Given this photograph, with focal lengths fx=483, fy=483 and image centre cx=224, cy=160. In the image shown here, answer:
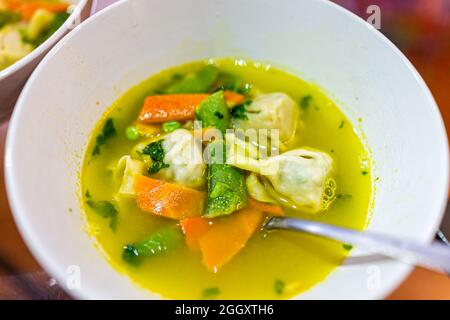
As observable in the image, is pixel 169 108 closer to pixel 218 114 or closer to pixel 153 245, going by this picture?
pixel 218 114

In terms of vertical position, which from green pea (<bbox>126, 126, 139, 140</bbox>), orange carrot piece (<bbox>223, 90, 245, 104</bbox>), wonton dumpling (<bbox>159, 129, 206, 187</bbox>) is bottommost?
wonton dumpling (<bbox>159, 129, 206, 187</bbox>)

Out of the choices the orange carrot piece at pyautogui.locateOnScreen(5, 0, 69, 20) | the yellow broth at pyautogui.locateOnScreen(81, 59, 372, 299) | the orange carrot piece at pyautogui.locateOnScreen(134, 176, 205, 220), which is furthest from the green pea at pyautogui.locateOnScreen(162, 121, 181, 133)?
the orange carrot piece at pyautogui.locateOnScreen(5, 0, 69, 20)

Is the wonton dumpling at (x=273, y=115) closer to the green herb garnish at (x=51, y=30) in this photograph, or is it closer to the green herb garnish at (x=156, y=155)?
the green herb garnish at (x=156, y=155)

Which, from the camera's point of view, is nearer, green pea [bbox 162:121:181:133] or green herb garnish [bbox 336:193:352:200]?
green herb garnish [bbox 336:193:352:200]

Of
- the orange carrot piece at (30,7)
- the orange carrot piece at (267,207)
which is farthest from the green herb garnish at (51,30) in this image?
the orange carrot piece at (267,207)

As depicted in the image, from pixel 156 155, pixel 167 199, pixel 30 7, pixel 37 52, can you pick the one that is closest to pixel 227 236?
pixel 167 199

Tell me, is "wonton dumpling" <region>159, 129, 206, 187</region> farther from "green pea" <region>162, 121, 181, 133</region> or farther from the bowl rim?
the bowl rim
